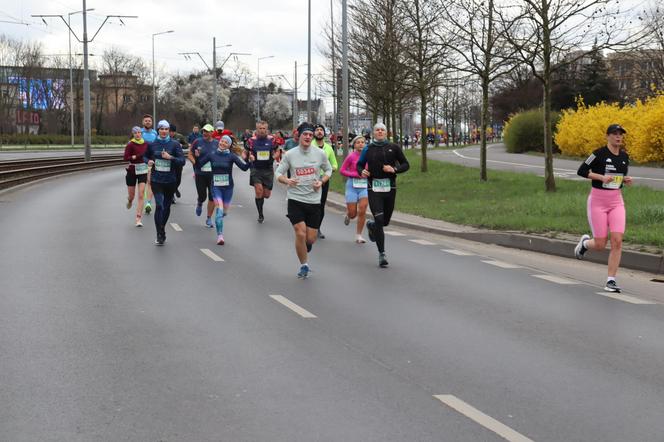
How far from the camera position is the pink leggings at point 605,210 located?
1005 cm

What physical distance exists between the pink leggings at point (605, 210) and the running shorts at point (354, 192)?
5115mm

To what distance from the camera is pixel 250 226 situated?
1761 centimetres

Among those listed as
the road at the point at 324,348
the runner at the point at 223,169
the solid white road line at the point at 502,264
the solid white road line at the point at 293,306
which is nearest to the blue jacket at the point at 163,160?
the runner at the point at 223,169

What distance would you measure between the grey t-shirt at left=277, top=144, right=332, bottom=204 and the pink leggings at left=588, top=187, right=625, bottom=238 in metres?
3.07

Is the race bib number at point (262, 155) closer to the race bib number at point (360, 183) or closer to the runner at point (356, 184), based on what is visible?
the runner at point (356, 184)

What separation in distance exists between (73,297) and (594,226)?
542cm

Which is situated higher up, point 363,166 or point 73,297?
point 363,166

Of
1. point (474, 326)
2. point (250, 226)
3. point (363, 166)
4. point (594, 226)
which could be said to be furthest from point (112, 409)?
point (250, 226)

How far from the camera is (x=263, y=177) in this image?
59.8ft

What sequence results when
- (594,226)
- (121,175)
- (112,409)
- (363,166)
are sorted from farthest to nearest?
(121,175) < (363,166) < (594,226) < (112,409)

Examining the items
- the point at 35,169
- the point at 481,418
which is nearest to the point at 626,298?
the point at 481,418

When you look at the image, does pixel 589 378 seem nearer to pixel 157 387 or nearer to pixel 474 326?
pixel 474 326

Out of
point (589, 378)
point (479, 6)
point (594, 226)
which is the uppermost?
point (479, 6)

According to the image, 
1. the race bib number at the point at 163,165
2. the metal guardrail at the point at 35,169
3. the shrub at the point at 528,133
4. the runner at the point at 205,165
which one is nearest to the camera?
the race bib number at the point at 163,165
